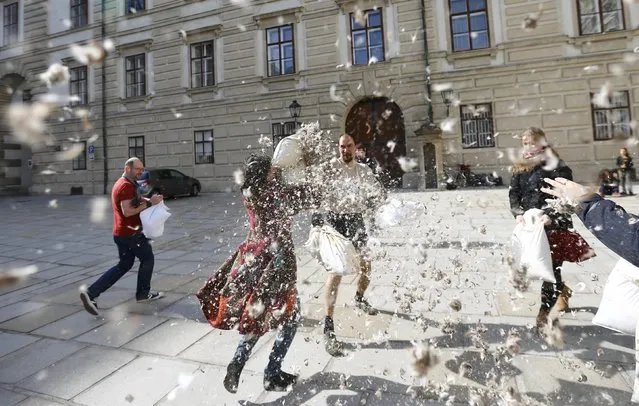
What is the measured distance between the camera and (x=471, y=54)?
15.6 metres

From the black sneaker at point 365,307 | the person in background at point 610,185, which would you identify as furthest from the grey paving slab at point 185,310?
the person in background at point 610,185

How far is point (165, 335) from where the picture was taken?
3686 mm

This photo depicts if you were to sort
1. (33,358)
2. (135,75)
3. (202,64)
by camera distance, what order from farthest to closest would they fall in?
(135,75), (202,64), (33,358)

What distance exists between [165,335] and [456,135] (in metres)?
14.9

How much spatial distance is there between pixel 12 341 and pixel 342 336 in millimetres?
3182

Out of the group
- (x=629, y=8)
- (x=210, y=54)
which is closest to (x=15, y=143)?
(x=210, y=54)

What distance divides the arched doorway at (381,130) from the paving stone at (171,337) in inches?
539

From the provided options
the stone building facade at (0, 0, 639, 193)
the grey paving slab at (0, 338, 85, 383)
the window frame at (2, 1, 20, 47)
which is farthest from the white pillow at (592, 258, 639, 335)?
the window frame at (2, 1, 20, 47)

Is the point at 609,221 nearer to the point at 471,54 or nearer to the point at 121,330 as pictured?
the point at 121,330

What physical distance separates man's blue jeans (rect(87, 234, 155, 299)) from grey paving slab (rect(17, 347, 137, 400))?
115 cm

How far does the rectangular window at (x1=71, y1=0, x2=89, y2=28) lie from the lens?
22.1m

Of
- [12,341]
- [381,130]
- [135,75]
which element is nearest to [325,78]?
[381,130]

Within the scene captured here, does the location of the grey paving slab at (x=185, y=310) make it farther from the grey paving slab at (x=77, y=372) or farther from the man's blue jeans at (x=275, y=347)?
the man's blue jeans at (x=275, y=347)

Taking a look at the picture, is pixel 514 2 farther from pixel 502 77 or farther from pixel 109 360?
pixel 109 360
